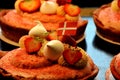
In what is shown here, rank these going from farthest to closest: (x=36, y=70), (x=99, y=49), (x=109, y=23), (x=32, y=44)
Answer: (x=109, y=23)
(x=99, y=49)
(x=32, y=44)
(x=36, y=70)

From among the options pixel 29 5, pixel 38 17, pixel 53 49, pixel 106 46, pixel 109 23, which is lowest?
pixel 106 46

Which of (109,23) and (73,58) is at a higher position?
(73,58)

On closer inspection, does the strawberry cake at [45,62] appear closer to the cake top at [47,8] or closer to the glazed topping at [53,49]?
the glazed topping at [53,49]

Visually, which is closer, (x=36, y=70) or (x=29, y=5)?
(x=36, y=70)

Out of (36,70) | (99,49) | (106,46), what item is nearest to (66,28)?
(36,70)

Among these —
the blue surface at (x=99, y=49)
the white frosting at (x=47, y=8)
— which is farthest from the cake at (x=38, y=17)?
the blue surface at (x=99, y=49)

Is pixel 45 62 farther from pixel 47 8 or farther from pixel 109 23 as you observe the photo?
pixel 109 23
